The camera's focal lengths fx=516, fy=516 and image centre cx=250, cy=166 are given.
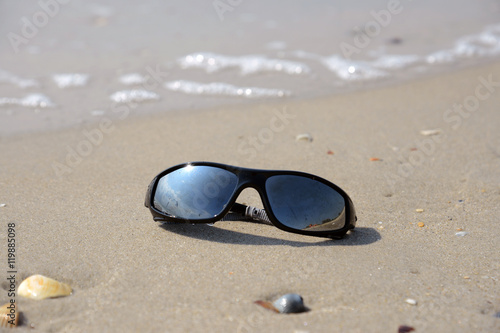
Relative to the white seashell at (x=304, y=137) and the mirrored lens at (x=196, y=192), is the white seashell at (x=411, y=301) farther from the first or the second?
the white seashell at (x=304, y=137)

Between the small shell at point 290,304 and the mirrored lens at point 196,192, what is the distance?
1.85 ft

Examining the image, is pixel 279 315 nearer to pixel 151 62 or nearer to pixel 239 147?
pixel 239 147

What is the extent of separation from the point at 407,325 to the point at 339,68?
3987mm

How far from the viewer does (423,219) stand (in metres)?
2.54

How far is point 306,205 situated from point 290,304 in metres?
0.58

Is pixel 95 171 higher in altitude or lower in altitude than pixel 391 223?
higher

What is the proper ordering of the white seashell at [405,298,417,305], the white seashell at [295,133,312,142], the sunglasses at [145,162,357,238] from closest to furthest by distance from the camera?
the white seashell at [405,298,417,305], the sunglasses at [145,162,357,238], the white seashell at [295,133,312,142]

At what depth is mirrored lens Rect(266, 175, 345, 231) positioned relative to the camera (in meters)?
2.27

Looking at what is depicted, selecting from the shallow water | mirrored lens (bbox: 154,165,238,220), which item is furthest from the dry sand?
the shallow water

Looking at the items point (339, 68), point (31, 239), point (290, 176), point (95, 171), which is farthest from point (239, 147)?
point (339, 68)

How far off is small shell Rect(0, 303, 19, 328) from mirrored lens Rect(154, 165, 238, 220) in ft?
2.45

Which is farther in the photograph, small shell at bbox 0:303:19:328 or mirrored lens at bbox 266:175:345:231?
mirrored lens at bbox 266:175:345:231

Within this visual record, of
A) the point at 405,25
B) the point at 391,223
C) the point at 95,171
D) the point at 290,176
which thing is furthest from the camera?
the point at 405,25

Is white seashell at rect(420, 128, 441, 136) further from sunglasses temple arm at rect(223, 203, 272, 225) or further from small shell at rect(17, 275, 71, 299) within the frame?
small shell at rect(17, 275, 71, 299)
